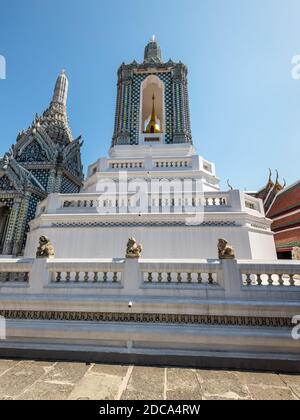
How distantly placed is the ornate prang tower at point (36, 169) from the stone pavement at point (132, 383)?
11.1 meters

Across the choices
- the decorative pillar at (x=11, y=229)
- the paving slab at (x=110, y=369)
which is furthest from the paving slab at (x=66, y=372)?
the decorative pillar at (x=11, y=229)

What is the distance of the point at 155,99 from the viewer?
16641 millimetres

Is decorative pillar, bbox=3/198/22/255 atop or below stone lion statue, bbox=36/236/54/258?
atop

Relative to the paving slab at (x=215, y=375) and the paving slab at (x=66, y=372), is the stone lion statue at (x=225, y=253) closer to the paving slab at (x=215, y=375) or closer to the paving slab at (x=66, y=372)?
the paving slab at (x=215, y=375)

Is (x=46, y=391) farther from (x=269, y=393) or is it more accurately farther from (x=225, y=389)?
(x=269, y=393)

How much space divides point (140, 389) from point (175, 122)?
1372 cm

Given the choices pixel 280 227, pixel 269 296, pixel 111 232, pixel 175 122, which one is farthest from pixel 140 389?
pixel 280 227

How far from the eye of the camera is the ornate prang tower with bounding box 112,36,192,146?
543 inches

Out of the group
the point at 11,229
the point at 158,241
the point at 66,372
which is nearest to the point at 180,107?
the point at 158,241

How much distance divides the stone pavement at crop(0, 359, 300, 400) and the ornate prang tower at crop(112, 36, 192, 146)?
11.9 m

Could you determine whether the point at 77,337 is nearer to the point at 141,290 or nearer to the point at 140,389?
the point at 141,290

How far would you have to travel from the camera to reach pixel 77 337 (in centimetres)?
463

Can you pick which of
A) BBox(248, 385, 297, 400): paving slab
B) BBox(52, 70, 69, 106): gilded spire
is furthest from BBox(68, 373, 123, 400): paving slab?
BBox(52, 70, 69, 106): gilded spire

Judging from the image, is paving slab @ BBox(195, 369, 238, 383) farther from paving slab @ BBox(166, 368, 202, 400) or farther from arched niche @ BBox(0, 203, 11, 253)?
arched niche @ BBox(0, 203, 11, 253)
